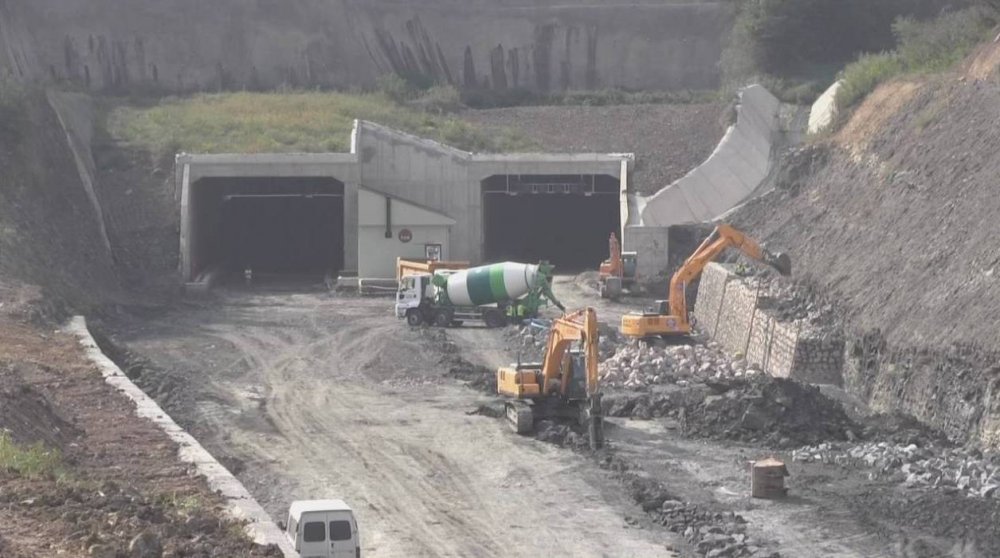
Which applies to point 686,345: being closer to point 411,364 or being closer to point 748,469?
point 411,364

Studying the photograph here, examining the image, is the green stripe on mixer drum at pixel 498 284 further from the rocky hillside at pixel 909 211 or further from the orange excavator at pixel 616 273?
the rocky hillside at pixel 909 211

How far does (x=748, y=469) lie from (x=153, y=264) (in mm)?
35427

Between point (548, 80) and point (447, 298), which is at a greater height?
point (548, 80)

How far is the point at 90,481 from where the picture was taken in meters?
21.5

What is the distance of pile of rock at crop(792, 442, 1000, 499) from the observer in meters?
25.3

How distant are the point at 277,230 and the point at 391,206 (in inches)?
450

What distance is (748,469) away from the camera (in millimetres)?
28328

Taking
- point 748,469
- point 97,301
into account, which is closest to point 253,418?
point 748,469

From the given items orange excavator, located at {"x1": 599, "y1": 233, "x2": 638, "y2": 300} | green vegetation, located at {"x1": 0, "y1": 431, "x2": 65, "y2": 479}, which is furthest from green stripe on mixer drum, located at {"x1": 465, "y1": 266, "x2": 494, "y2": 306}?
green vegetation, located at {"x1": 0, "y1": 431, "x2": 65, "y2": 479}

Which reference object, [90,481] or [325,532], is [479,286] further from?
[325,532]

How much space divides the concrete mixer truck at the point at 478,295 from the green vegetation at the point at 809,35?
28816mm

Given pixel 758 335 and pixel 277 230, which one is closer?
pixel 758 335

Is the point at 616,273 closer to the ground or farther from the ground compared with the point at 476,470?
farther from the ground

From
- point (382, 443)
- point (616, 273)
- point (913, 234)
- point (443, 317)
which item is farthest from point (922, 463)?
point (616, 273)
